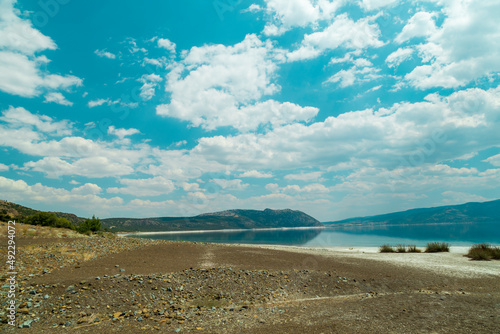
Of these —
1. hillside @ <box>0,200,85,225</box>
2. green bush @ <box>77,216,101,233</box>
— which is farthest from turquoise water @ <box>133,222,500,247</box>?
hillside @ <box>0,200,85,225</box>

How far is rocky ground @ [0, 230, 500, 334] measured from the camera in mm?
7789

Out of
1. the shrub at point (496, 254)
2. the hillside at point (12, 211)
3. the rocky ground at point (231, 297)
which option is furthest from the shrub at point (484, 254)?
the hillside at point (12, 211)

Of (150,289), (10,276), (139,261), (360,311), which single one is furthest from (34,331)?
(360,311)

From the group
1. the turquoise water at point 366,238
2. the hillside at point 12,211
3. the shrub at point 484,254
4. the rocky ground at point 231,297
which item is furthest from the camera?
the turquoise water at point 366,238

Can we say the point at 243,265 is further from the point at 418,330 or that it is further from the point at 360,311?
the point at 418,330

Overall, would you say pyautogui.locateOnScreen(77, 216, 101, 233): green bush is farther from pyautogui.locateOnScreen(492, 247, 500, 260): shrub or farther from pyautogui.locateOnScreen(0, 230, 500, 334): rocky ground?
pyautogui.locateOnScreen(492, 247, 500, 260): shrub

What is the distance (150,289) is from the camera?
10.7 meters

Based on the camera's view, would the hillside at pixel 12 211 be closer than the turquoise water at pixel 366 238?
Yes

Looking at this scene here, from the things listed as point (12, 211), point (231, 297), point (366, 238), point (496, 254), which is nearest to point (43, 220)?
point (12, 211)

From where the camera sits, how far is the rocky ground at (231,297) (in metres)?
7.79

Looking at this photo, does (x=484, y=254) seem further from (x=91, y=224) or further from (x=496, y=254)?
(x=91, y=224)

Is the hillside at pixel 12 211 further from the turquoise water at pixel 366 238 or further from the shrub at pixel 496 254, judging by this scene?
the shrub at pixel 496 254

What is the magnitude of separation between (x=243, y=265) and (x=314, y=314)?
791cm

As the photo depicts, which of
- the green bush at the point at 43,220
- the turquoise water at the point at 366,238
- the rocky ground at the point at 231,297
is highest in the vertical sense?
the green bush at the point at 43,220
